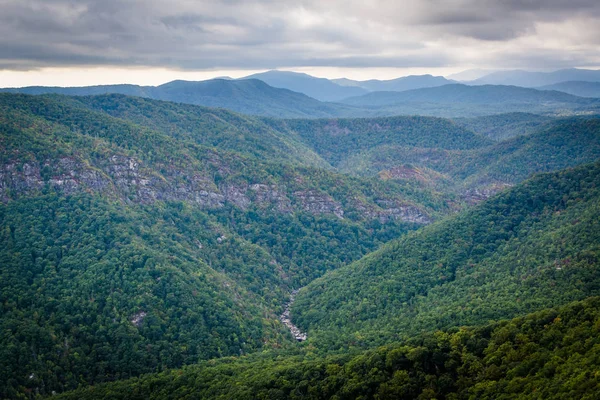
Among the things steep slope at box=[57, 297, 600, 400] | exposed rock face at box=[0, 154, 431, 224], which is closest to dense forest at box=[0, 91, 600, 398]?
steep slope at box=[57, 297, 600, 400]

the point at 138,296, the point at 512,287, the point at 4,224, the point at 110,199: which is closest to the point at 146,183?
the point at 110,199

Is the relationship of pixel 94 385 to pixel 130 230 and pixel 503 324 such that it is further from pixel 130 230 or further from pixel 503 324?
pixel 503 324

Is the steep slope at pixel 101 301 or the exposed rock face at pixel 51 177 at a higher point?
the exposed rock face at pixel 51 177

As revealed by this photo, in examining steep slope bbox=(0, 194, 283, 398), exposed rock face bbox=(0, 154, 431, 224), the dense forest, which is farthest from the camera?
exposed rock face bbox=(0, 154, 431, 224)

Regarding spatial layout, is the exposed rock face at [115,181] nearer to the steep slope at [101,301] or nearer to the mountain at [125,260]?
the mountain at [125,260]

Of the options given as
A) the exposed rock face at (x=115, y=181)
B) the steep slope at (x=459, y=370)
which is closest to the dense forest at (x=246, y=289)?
the steep slope at (x=459, y=370)

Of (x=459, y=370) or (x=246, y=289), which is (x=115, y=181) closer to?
(x=246, y=289)

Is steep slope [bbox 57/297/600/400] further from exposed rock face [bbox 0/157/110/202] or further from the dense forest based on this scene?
exposed rock face [bbox 0/157/110/202]

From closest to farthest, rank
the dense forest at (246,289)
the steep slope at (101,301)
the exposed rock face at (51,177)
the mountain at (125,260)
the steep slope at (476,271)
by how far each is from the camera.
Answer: the dense forest at (246,289) < the steep slope at (476,271) < the steep slope at (101,301) < the mountain at (125,260) < the exposed rock face at (51,177)
